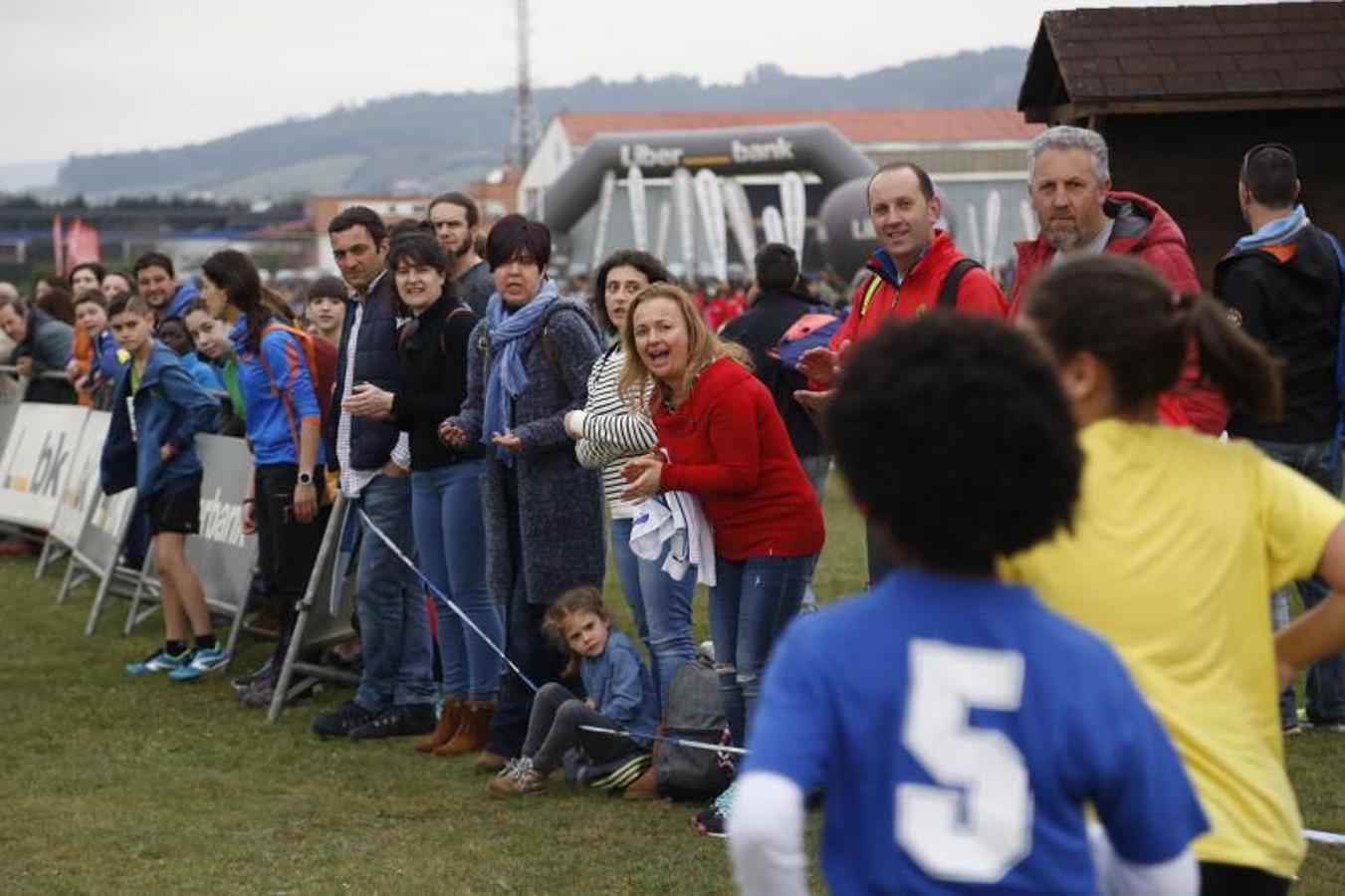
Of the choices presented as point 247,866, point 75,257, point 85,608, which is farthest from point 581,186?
point 247,866

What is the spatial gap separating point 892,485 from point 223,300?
685cm

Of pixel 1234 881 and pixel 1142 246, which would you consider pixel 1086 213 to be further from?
pixel 1234 881

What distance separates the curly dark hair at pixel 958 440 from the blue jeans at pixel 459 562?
5.27m

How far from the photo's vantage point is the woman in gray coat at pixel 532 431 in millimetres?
7086

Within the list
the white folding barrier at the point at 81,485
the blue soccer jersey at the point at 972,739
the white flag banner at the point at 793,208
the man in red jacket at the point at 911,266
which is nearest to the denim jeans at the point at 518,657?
the man in red jacket at the point at 911,266

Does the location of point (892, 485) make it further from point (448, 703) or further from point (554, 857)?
point (448, 703)

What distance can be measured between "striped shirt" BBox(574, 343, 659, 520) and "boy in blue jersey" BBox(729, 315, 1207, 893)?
4.09m

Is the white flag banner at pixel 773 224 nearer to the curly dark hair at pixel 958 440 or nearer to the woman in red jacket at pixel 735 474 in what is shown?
the woman in red jacket at pixel 735 474

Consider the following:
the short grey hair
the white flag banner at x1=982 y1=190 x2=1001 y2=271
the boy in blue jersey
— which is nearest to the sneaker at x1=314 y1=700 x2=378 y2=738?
the short grey hair

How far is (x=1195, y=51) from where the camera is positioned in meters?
8.22

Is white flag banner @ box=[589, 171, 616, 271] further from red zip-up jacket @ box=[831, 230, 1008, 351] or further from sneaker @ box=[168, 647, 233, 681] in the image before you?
red zip-up jacket @ box=[831, 230, 1008, 351]

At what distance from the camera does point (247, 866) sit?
20.0 ft

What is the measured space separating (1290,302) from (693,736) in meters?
2.63

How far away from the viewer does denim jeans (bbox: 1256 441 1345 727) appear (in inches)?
278
